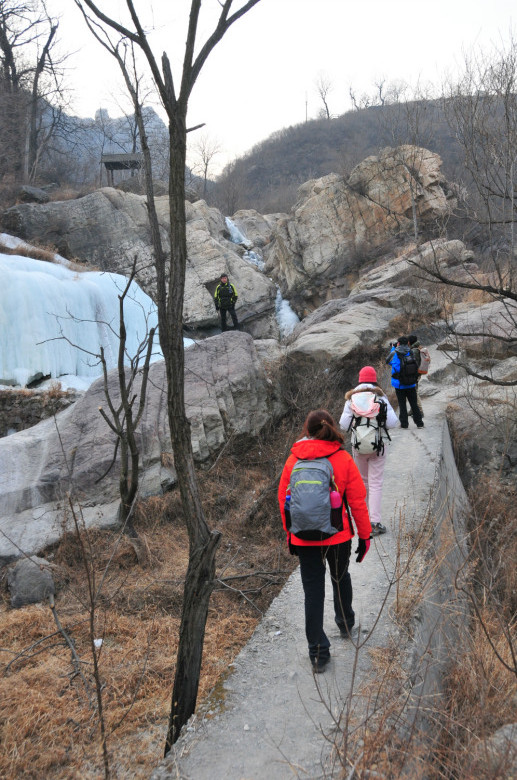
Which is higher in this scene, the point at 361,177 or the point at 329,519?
the point at 361,177

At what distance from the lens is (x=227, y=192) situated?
134ft

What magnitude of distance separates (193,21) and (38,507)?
23.8ft

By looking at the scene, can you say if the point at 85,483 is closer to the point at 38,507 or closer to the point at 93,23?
the point at 38,507

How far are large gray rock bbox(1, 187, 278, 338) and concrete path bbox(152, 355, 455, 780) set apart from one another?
15933 millimetres

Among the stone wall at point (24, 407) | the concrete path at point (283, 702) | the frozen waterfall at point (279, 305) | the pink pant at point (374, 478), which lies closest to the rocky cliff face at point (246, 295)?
the frozen waterfall at point (279, 305)

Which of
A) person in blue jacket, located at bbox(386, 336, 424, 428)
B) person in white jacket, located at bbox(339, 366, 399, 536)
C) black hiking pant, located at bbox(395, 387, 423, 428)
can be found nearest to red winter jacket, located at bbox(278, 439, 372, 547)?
person in white jacket, located at bbox(339, 366, 399, 536)

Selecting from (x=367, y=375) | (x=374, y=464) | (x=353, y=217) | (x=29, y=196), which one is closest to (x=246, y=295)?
(x=353, y=217)

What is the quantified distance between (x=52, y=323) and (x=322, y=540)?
43.6ft

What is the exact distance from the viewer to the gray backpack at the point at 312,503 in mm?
3268

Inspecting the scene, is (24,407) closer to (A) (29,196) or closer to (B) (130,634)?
(B) (130,634)

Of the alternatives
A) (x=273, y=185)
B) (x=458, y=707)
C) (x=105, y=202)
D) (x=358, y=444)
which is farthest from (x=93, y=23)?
(x=273, y=185)

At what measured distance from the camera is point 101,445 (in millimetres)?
9227

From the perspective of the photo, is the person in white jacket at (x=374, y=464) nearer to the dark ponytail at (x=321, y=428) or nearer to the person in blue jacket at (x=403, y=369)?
the dark ponytail at (x=321, y=428)

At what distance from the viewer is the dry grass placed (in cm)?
414
